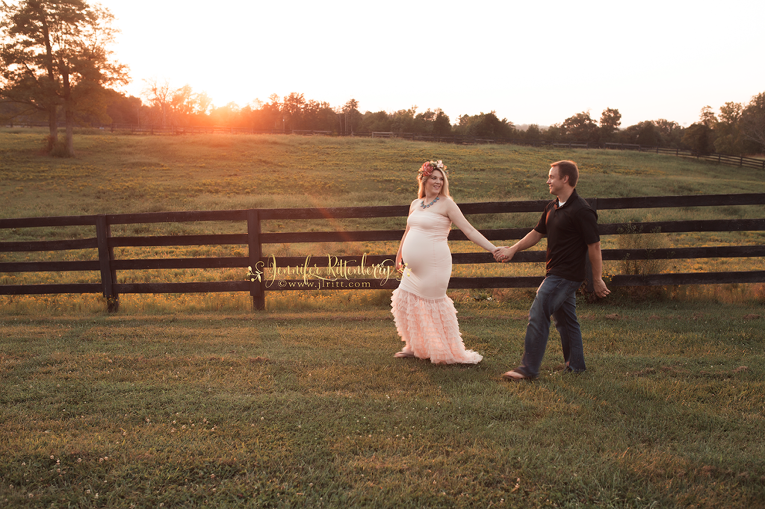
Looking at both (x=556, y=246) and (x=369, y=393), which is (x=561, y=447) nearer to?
(x=369, y=393)

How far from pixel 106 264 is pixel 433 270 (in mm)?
5604

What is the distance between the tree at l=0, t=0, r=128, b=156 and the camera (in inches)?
1423

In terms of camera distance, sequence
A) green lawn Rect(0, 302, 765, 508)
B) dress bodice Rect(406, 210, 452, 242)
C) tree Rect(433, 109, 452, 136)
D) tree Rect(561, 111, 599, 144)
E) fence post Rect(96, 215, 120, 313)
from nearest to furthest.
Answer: green lawn Rect(0, 302, 765, 508), dress bodice Rect(406, 210, 452, 242), fence post Rect(96, 215, 120, 313), tree Rect(433, 109, 452, 136), tree Rect(561, 111, 599, 144)

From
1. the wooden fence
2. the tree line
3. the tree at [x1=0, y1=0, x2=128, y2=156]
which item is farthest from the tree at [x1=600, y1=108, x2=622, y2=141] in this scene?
the wooden fence

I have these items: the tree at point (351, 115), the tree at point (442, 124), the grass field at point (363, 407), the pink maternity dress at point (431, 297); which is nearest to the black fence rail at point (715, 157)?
the tree at point (442, 124)

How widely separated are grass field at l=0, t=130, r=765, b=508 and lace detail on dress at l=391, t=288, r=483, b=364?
0.49ft

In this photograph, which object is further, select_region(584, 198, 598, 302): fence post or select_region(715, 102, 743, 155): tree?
select_region(715, 102, 743, 155): tree

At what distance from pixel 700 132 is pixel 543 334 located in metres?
83.2

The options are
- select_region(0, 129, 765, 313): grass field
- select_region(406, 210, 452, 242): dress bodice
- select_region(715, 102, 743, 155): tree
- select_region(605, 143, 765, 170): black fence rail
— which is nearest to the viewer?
select_region(406, 210, 452, 242): dress bodice

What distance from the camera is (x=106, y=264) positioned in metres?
7.52

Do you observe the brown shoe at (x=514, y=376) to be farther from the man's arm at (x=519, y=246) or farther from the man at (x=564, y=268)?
the man's arm at (x=519, y=246)

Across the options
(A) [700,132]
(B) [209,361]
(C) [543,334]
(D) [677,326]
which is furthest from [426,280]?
(A) [700,132]

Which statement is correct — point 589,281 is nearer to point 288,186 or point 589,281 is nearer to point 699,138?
point 288,186

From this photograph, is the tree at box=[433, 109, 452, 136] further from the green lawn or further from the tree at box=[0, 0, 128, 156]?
the green lawn
